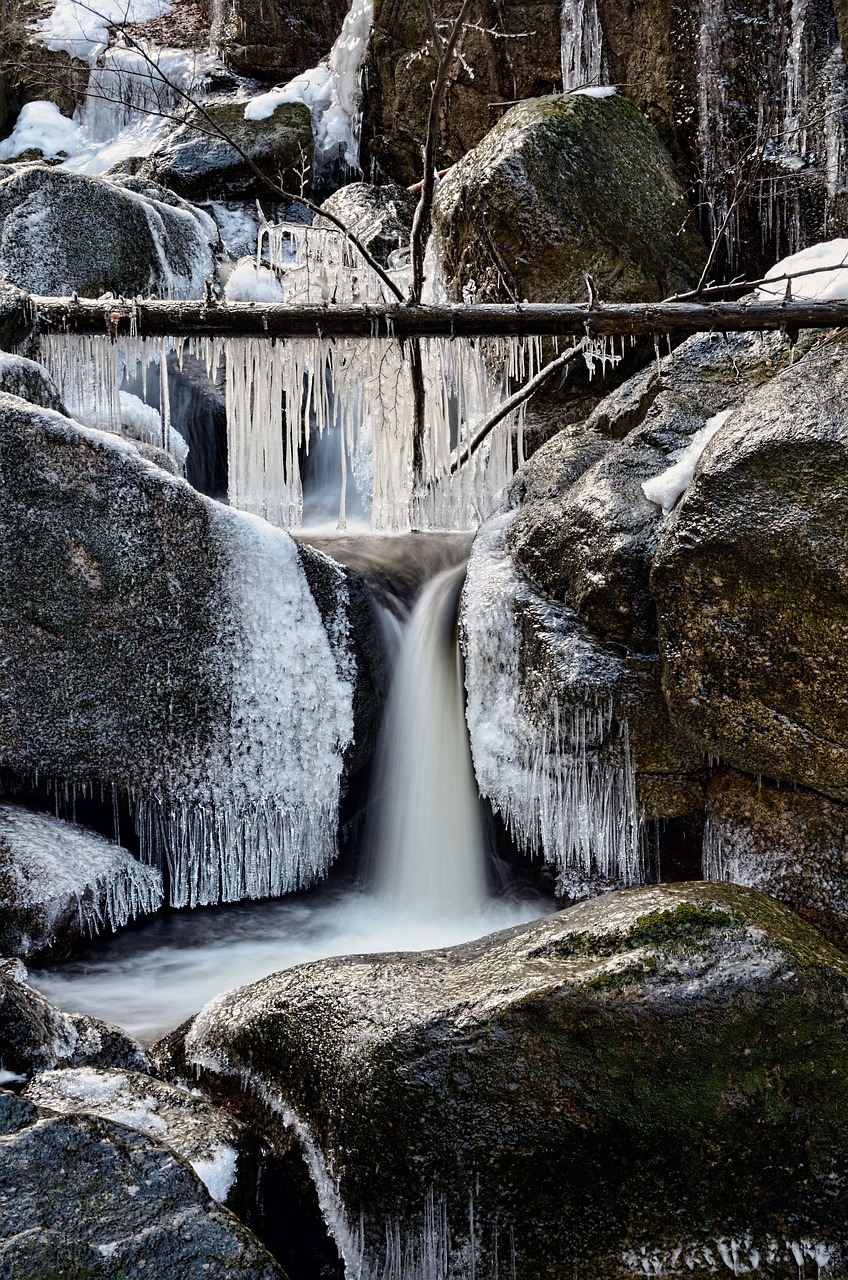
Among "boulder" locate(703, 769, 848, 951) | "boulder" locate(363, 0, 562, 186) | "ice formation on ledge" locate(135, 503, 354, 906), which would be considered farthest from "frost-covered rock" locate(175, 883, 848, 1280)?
"boulder" locate(363, 0, 562, 186)

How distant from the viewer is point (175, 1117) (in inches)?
115

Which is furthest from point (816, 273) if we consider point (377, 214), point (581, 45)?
point (581, 45)

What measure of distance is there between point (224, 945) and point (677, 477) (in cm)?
311

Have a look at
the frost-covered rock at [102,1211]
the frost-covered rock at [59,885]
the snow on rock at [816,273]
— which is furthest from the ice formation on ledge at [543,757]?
the frost-covered rock at [102,1211]

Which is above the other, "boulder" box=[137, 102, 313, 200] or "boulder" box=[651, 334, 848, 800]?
"boulder" box=[137, 102, 313, 200]

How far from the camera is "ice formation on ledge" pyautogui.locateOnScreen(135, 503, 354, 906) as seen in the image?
5.12 metres

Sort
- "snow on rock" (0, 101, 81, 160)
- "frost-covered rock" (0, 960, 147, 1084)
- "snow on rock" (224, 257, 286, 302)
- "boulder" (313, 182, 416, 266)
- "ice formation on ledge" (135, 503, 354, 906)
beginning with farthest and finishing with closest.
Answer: "snow on rock" (0, 101, 81, 160), "boulder" (313, 182, 416, 266), "snow on rock" (224, 257, 286, 302), "ice formation on ledge" (135, 503, 354, 906), "frost-covered rock" (0, 960, 147, 1084)

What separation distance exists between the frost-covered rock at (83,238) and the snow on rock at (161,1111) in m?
7.08

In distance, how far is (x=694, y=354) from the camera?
18.8ft

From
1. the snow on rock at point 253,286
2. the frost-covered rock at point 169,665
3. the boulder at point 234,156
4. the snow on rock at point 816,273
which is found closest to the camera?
the frost-covered rock at point 169,665

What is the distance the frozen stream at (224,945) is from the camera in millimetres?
4422

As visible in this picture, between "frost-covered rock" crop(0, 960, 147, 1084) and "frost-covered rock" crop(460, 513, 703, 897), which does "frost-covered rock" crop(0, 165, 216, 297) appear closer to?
"frost-covered rock" crop(460, 513, 703, 897)

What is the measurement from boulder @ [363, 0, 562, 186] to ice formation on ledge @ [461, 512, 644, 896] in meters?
6.68

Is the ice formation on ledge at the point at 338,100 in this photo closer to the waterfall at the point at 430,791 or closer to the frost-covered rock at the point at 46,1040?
the waterfall at the point at 430,791
